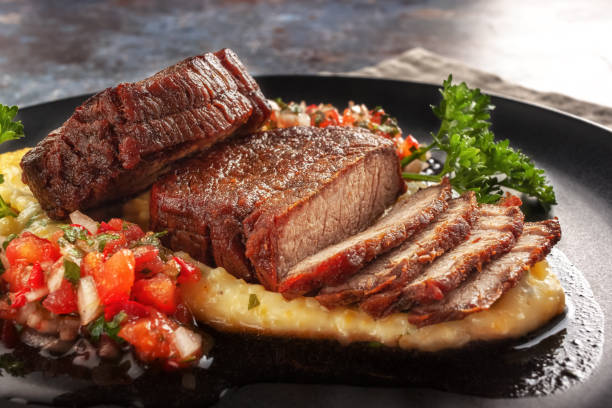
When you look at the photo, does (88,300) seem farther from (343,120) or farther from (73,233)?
(343,120)

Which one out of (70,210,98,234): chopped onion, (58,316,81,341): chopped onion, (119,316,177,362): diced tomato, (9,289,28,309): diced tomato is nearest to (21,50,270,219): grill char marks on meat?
(70,210,98,234): chopped onion

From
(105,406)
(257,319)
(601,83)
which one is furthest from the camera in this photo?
(601,83)

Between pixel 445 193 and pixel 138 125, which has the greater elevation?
pixel 138 125

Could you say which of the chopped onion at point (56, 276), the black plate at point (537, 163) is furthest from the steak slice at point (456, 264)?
the chopped onion at point (56, 276)

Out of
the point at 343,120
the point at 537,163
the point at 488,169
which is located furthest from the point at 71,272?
the point at 537,163

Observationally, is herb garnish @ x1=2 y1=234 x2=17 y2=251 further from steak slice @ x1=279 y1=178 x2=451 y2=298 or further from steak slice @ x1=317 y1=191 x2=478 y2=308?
steak slice @ x1=317 y1=191 x2=478 y2=308

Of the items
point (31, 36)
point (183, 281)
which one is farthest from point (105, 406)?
point (31, 36)

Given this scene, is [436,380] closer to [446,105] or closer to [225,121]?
[225,121]

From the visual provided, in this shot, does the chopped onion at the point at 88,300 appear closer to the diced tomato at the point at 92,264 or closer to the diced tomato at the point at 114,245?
the diced tomato at the point at 92,264
